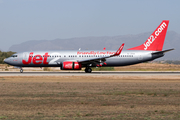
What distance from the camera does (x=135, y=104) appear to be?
15023mm

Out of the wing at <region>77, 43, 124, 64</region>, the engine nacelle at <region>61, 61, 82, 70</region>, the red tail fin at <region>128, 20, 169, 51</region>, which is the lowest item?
the engine nacelle at <region>61, 61, 82, 70</region>

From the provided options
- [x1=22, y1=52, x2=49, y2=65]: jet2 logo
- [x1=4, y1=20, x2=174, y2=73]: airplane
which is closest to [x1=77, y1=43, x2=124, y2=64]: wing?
[x1=4, y1=20, x2=174, y2=73]: airplane

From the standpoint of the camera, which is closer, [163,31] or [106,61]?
[106,61]

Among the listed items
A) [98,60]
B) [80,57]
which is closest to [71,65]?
[80,57]

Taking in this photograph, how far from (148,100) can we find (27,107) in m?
6.89

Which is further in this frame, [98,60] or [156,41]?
[156,41]

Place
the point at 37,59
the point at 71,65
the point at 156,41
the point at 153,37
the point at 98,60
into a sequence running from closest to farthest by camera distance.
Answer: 1. the point at 71,65
2. the point at 98,60
3. the point at 37,59
4. the point at 156,41
5. the point at 153,37

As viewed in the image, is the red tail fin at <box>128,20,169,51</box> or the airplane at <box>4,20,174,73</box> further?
the red tail fin at <box>128,20,169,51</box>

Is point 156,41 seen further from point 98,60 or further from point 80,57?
point 80,57

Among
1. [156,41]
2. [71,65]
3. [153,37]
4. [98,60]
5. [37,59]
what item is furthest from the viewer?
[153,37]

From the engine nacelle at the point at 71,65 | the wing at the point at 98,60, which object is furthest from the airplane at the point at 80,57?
the engine nacelle at the point at 71,65

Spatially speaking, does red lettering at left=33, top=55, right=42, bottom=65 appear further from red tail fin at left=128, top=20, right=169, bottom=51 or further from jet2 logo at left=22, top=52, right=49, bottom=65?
red tail fin at left=128, top=20, right=169, bottom=51

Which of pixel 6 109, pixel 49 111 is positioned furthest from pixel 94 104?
pixel 6 109

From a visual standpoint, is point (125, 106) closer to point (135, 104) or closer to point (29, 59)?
point (135, 104)
